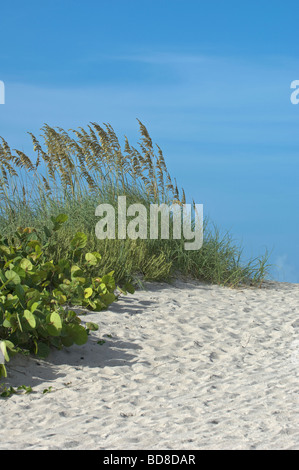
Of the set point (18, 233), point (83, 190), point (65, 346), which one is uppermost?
point (83, 190)

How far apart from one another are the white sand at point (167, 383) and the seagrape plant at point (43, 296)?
0.18m

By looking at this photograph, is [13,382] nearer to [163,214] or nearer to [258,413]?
[258,413]

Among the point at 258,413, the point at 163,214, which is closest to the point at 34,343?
the point at 258,413

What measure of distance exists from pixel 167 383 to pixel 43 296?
137cm

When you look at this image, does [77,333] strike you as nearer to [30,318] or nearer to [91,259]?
[30,318]

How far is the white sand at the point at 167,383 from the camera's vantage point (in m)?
3.12

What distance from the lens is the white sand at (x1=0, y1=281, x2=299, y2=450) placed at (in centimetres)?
312

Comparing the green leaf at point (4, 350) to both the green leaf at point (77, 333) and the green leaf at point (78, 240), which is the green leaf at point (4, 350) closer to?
the green leaf at point (77, 333)

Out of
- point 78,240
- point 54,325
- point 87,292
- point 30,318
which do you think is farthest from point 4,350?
point 78,240

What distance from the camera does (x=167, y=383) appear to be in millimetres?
4074

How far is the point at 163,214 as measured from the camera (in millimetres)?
7406

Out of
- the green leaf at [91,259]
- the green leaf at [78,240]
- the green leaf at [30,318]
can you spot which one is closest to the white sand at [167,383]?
the green leaf at [30,318]

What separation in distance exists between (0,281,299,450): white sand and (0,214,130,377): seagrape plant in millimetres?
178

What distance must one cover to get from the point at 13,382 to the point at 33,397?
0.32 metres
